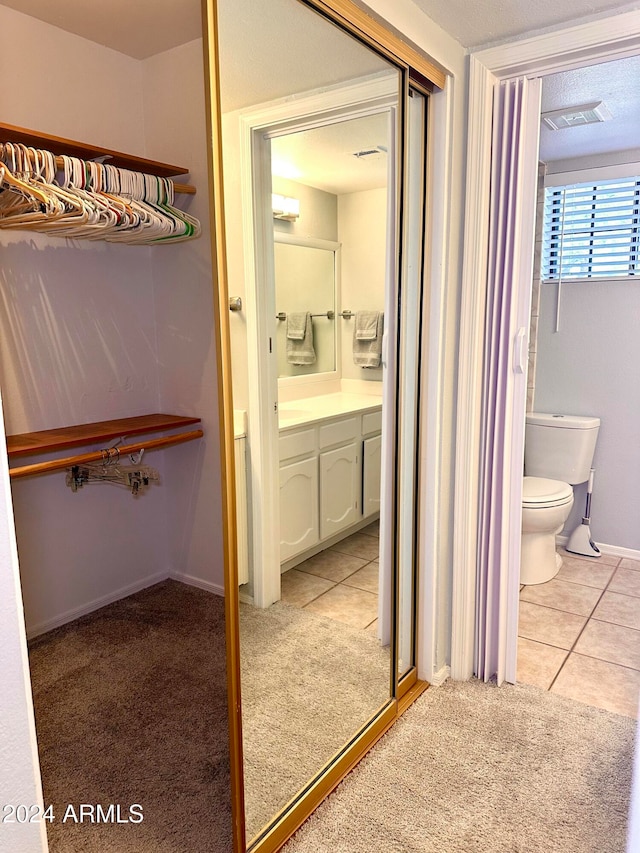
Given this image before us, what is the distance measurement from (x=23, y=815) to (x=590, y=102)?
304cm

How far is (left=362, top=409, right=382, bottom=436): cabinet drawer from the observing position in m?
2.04

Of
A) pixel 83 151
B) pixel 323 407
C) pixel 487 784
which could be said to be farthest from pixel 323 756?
→ pixel 83 151

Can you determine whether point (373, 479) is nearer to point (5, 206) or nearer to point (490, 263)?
point (490, 263)

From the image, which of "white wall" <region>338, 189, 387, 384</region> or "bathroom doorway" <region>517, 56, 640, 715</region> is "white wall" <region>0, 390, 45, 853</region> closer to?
"white wall" <region>338, 189, 387, 384</region>

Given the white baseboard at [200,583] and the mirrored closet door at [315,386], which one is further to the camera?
the white baseboard at [200,583]

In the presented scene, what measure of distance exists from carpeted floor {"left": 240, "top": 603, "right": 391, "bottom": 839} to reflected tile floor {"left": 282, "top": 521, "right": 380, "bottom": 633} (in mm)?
40

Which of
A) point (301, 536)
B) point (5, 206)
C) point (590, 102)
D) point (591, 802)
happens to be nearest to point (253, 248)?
point (301, 536)

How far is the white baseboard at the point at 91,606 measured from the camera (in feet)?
8.95

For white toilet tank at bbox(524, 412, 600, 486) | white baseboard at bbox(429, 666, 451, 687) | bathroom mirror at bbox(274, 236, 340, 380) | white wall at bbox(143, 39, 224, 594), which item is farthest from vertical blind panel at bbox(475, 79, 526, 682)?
white toilet tank at bbox(524, 412, 600, 486)

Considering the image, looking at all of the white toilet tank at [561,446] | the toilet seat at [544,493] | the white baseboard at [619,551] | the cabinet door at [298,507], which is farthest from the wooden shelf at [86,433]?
the white baseboard at [619,551]

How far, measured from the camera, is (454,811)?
1.72m

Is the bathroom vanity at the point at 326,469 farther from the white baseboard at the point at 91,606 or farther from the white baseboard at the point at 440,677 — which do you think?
the white baseboard at the point at 91,606

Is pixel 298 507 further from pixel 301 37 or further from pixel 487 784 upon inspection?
pixel 301 37

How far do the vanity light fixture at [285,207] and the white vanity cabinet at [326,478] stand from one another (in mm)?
571
